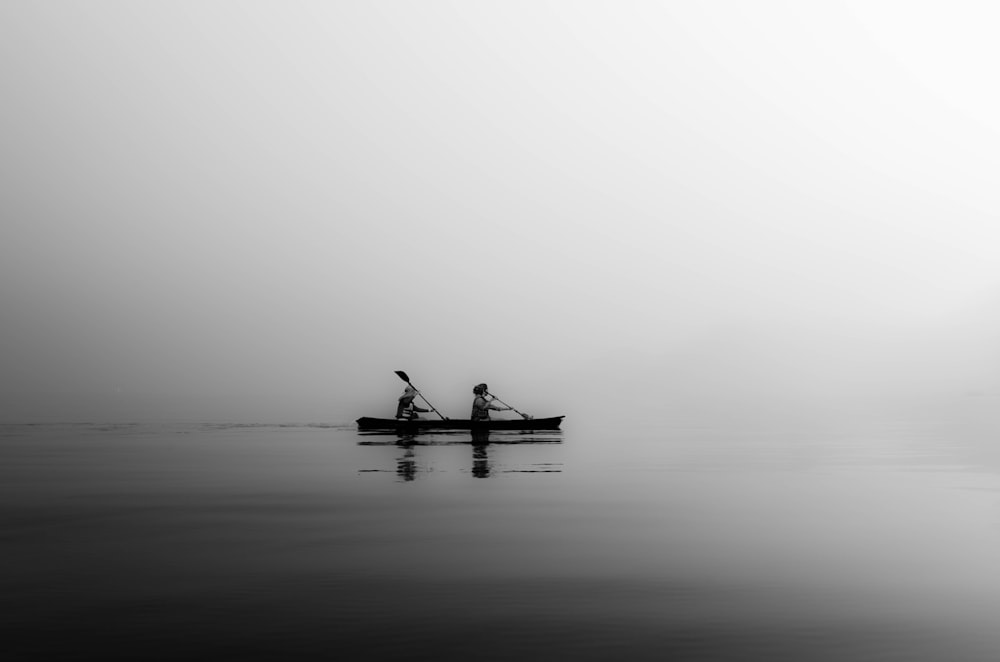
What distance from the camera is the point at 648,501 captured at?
3438 centimetres

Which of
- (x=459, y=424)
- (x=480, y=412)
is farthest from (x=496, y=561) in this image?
(x=459, y=424)

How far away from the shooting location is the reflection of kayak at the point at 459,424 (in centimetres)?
6319

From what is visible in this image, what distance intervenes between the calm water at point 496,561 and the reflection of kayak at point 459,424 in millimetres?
15384

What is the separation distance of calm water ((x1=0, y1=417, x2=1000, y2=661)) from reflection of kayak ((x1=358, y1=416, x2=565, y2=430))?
15.4 m

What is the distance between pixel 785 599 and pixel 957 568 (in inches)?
219

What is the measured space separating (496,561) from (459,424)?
41.8 metres

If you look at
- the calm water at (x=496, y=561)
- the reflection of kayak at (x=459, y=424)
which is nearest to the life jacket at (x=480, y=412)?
the reflection of kayak at (x=459, y=424)

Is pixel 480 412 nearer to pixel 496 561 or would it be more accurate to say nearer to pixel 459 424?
pixel 459 424

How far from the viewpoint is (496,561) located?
22.2 metres

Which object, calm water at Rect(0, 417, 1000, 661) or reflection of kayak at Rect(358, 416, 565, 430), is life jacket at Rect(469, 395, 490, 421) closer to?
reflection of kayak at Rect(358, 416, 565, 430)

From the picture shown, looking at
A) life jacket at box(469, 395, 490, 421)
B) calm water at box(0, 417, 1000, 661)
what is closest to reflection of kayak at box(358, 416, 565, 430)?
life jacket at box(469, 395, 490, 421)

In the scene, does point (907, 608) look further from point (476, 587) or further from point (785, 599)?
point (476, 587)

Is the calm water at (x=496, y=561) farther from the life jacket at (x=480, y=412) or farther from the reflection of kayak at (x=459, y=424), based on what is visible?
the reflection of kayak at (x=459, y=424)

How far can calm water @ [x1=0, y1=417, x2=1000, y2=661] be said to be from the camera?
1544cm
